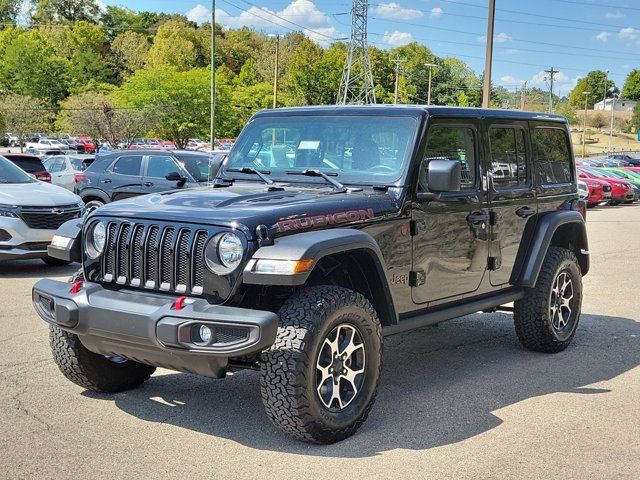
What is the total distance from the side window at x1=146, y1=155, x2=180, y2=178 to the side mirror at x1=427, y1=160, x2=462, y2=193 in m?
10.4

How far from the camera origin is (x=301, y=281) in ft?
13.8

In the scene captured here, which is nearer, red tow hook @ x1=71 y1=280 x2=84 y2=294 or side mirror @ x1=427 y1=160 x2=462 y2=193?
red tow hook @ x1=71 y1=280 x2=84 y2=294

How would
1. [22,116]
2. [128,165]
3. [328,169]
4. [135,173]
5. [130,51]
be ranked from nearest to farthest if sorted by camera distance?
[328,169], [135,173], [128,165], [22,116], [130,51]

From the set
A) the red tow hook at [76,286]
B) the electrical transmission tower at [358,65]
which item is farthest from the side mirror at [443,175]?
the electrical transmission tower at [358,65]

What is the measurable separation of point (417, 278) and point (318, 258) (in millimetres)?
1277

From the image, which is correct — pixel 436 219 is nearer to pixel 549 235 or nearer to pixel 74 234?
pixel 549 235

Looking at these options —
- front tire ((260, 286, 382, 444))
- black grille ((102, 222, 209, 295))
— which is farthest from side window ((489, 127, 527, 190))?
black grille ((102, 222, 209, 295))

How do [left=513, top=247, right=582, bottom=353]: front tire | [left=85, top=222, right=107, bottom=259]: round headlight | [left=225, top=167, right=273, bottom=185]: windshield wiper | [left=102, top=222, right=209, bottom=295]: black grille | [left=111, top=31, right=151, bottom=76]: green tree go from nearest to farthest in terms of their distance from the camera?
1. [left=102, top=222, right=209, bottom=295]: black grille
2. [left=85, top=222, right=107, bottom=259]: round headlight
3. [left=225, top=167, right=273, bottom=185]: windshield wiper
4. [left=513, top=247, right=582, bottom=353]: front tire
5. [left=111, top=31, right=151, bottom=76]: green tree

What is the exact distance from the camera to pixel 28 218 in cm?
1055

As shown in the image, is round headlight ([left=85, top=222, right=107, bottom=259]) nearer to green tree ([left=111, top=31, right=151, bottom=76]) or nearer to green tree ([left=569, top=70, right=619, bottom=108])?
green tree ([left=111, top=31, right=151, bottom=76])

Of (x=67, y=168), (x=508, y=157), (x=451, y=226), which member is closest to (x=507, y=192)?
(x=508, y=157)

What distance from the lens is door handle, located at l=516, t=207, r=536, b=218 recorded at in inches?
255

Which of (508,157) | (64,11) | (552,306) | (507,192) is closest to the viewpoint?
(507,192)

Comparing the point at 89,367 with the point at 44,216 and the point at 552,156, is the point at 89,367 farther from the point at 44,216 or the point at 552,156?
the point at 44,216
